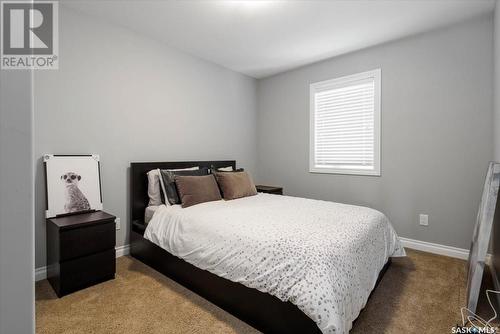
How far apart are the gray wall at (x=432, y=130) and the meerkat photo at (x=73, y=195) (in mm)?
3142

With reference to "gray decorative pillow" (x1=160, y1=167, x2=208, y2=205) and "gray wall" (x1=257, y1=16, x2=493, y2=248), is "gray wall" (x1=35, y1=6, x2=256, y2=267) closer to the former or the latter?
"gray decorative pillow" (x1=160, y1=167, x2=208, y2=205)

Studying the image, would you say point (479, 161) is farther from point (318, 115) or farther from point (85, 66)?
point (85, 66)

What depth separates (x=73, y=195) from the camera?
7.75 ft

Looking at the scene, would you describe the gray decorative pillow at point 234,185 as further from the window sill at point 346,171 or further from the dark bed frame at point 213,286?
the window sill at point 346,171

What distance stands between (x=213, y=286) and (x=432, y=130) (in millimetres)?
2924

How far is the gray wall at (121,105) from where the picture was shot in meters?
2.33

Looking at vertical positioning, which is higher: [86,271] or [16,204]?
[16,204]

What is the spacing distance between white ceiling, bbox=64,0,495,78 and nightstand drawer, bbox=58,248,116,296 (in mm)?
2383

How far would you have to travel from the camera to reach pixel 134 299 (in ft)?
6.37

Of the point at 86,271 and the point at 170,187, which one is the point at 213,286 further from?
the point at 170,187

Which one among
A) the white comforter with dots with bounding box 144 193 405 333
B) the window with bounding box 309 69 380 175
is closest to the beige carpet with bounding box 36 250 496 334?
the white comforter with dots with bounding box 144 193 405 333

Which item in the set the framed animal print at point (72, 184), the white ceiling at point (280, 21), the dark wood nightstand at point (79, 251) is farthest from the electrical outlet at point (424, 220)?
the framed animal print at point (72, 184)

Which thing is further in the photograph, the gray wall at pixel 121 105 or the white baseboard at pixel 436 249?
the white baseboard at pixel 436 249

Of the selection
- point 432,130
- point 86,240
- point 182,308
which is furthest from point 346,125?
point 86,240
